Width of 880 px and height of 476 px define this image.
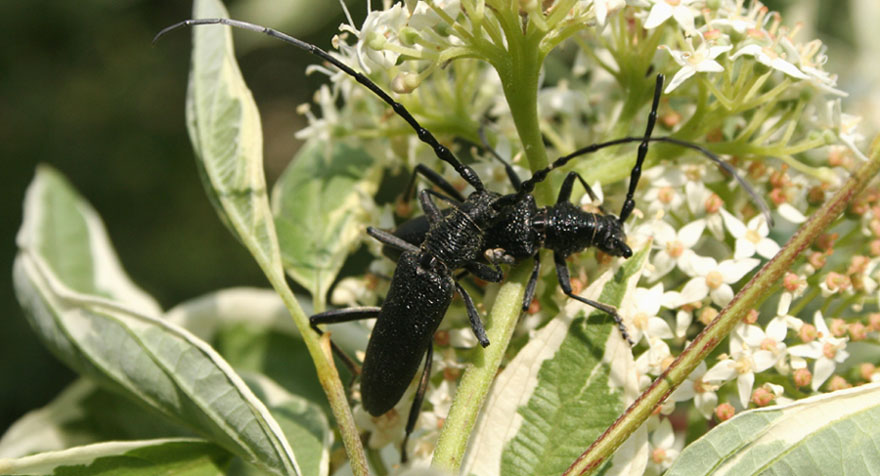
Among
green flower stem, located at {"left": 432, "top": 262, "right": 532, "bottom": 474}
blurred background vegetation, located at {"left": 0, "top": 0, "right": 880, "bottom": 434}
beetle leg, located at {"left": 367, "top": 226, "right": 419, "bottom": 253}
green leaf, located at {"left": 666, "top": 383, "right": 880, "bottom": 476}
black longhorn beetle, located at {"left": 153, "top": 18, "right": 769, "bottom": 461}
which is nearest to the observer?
green leaf, located at {"left": 666, "top": 383, "right": 880, "bottom": 476}

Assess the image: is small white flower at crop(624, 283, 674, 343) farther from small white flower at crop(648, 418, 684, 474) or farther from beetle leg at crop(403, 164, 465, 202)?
beetle leg at crop(403, 164, 465, 202)

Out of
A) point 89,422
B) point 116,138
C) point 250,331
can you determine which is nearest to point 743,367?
point 250,331

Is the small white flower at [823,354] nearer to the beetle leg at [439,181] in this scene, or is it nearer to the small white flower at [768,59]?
the small white flower at [768,59]

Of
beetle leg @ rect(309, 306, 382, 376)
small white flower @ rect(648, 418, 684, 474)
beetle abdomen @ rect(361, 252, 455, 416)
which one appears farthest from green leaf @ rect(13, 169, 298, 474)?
small white flower @ rect(648, 418, 684, 474)

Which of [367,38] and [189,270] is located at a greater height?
[367,38]

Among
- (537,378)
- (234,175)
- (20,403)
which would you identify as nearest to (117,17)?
(20,403)

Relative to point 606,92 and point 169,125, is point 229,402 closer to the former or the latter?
point 606,92
